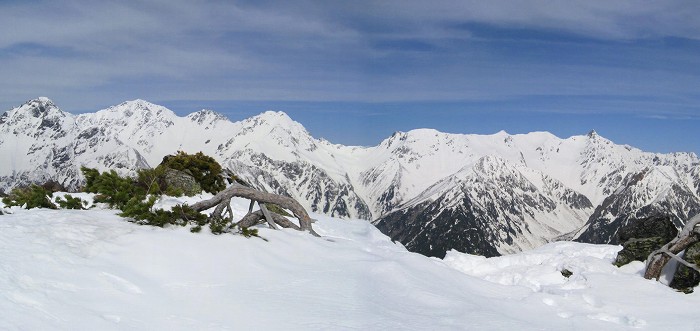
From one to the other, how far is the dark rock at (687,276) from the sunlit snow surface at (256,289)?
2.68ft

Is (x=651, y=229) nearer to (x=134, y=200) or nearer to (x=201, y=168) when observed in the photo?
(x=134, y=200)

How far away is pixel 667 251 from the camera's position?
18.0 metres

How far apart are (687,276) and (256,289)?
45.0 feet

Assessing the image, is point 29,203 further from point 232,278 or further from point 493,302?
point 493,302

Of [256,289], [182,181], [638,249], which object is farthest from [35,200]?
[638,249]

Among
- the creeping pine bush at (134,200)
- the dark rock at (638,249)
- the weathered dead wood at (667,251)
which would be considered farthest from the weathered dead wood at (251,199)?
the dark rock at (638,249)

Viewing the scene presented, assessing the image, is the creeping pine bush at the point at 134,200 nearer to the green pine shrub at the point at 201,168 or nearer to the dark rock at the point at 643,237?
the green pine shrub at the point at 201,168

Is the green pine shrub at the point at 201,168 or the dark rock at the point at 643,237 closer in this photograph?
the dark rock at the point at 643,237

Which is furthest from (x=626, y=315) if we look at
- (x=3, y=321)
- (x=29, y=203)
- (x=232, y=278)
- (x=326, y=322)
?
(x=29, y=203)

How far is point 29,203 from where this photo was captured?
15703 mm

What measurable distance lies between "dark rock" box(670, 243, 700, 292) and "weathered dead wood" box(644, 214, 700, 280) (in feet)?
1.75

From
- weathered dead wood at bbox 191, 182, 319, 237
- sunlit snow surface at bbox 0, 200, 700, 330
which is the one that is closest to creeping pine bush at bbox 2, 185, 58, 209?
sunlit snow surface at bbox 0, 200, 700, 330

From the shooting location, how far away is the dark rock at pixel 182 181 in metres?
26.9

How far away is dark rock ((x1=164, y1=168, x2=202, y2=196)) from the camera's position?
88.4 feet
